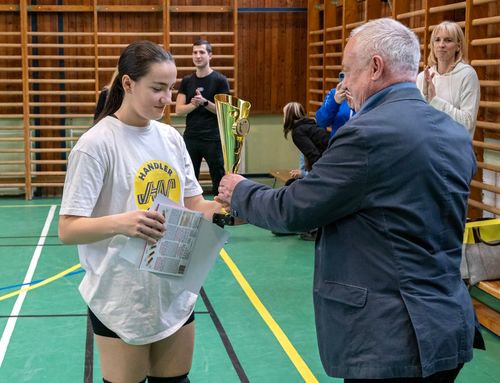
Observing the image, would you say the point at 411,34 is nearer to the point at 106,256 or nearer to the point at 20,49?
the point at 106,256

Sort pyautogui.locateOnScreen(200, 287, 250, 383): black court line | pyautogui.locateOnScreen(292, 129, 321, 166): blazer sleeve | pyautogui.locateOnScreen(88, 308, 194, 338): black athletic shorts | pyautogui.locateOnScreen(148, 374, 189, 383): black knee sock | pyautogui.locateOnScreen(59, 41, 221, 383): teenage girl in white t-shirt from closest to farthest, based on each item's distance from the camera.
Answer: pyautogui.locateOnScreen(59, 41, 221, 383): teenage girl in white t-shirt
pyautogui.locateOnScreen(88, 308, 194, 338): black athletic shorts
pyautogui.locateOnScreen(148, 374, 189, 383): black knee sock
pyautogui.locateOnScreen(200, 287, 250, 383): black court line
pyautogui.locateOnScreen(292, 129, 321, 166): blazer sleeve

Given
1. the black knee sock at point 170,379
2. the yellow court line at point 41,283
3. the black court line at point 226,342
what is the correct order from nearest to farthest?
the black knee sock at point 170,379 < the black court line at point 226,342 < the yellow court line at point 41,283

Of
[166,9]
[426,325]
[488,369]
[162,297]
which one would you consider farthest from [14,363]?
[166,9]

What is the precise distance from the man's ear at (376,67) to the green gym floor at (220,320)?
2538 millimetres

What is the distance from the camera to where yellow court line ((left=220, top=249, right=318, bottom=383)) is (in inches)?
168

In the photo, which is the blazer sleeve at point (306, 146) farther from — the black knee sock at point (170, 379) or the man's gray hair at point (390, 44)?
the man's gray hair at point (390, 44)

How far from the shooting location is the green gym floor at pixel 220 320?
429cm

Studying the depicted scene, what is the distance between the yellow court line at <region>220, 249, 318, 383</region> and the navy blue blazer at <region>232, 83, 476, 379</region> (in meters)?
2.23

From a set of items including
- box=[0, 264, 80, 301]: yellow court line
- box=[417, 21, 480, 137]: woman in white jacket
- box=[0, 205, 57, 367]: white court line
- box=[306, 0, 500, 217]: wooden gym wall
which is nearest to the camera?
box=[0, 205, 57, 367]: white court line

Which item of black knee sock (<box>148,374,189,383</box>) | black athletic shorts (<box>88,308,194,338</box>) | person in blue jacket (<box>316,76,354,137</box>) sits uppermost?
person in blue jacket (<box>316,76,354,137</box>)

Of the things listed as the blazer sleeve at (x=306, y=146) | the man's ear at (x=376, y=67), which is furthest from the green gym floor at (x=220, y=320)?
the man's ear at (x=376, y=67)

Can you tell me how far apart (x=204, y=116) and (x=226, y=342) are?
3.73 meters

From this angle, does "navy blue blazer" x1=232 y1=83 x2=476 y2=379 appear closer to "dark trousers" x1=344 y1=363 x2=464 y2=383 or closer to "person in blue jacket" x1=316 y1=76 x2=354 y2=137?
"dark trousers" x1=344 y1=363 x2=464 y2=383

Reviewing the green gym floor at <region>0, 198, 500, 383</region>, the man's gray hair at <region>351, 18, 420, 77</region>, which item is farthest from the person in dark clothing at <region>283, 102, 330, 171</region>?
the man's gray hair at <region>351, 18, 420, 77</region>
